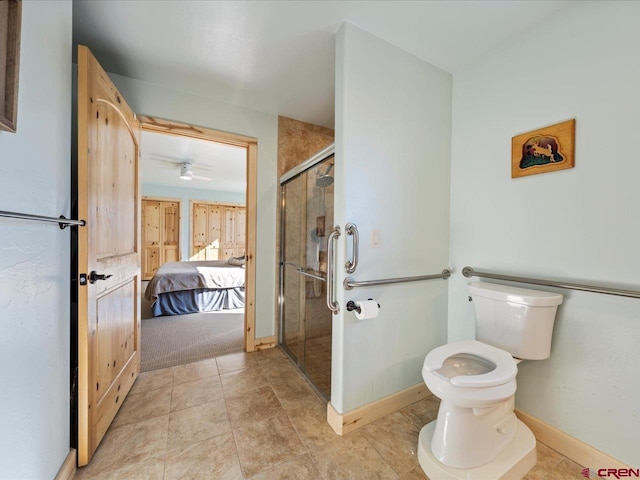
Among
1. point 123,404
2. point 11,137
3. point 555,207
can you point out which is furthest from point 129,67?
point 555,207

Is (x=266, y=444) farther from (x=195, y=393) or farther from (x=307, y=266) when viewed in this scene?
(x=307, y=266)

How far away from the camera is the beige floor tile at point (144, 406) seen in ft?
5.01

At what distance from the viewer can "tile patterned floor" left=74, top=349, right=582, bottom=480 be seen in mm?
1192

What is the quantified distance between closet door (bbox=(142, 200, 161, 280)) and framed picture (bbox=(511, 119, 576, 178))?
708cm

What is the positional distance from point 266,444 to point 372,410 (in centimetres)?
63

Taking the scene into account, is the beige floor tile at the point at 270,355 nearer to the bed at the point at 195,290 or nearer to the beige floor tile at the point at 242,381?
the beige floor tile at the point at 242,381

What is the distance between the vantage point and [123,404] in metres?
1.66

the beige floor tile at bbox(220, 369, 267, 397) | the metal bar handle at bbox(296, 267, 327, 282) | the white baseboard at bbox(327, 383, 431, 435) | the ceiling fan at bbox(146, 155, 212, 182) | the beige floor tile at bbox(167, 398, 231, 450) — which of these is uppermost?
the ceiling fan at bbox(146, 155, 212, 182)

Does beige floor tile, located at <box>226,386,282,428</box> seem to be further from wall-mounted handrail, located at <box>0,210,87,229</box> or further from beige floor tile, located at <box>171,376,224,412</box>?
wall-mounted handrail, located at <box>0,210,87,229</box>

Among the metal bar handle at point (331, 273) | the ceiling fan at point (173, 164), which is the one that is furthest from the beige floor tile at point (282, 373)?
the ceiling fan at point (173, 164)

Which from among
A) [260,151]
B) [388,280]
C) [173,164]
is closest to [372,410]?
[388,280]

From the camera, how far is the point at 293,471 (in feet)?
3.91

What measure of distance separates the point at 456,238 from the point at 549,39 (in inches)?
47.5

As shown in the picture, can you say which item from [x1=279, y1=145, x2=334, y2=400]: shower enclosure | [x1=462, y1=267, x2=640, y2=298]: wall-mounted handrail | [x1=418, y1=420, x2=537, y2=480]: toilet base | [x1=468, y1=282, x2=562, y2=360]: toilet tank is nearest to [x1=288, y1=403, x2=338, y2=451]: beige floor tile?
[x1=279, y1=145, x2=334, y2=400]: shower enclosure
